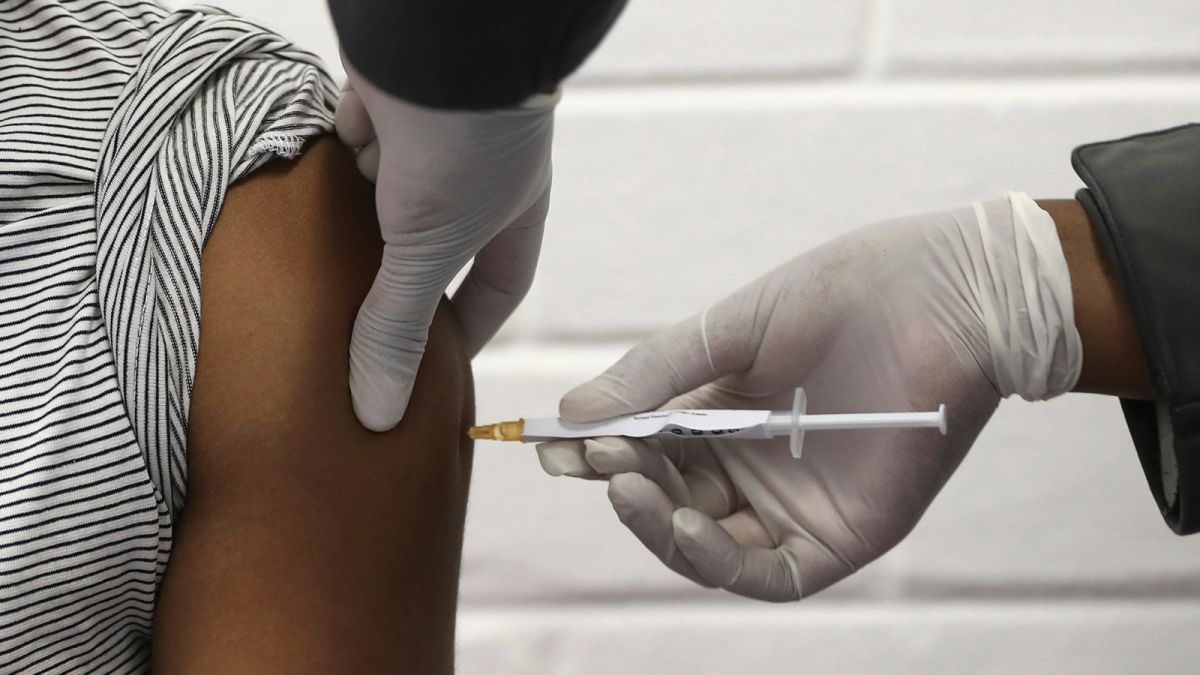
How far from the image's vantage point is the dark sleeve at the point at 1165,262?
825 millimetres

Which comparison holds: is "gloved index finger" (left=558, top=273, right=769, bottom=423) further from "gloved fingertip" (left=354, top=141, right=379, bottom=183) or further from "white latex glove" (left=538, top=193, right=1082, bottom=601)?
"gloved fingertip" (left=354, top=141, right=379, bottom=183)

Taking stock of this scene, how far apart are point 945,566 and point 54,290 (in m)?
1.18

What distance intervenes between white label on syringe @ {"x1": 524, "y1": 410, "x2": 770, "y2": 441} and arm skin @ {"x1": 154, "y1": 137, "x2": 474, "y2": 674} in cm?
11

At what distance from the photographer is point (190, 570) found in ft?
2.14

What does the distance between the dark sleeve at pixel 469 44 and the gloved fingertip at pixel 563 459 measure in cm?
34

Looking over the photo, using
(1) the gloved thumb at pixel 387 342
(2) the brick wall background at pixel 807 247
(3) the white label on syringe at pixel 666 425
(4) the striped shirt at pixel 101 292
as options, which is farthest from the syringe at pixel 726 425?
(2) the brick wall background at pixel 807 247

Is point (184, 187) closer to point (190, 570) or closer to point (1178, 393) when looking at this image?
point (190, 570)

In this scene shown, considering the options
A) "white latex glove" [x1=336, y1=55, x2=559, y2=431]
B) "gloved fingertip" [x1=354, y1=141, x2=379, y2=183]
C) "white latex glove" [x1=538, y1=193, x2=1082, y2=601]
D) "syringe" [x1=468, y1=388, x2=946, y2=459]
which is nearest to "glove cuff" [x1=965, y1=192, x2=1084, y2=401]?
"white latex glove" [x1=538, y1=193, x2=1082, y2=601]

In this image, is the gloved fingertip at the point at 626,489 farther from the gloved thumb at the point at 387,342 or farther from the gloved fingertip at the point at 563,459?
the gloved thumb at the point at 387,342

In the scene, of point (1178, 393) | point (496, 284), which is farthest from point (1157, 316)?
point (496, 284)

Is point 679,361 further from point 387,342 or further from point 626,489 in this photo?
point 387,342

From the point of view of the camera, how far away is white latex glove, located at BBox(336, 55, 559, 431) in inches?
23.1

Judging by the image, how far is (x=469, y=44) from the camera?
1.70ft

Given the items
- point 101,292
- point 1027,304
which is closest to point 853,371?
point 1027,304
